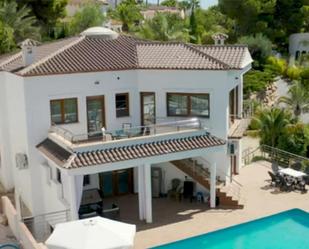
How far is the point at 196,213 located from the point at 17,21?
1713 inches

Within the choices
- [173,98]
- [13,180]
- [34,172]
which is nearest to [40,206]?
[34,172]

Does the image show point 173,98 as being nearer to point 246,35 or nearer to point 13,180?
point 13,180

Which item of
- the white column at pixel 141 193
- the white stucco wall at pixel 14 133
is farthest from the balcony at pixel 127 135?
the white stucco wall at pixel 14 133

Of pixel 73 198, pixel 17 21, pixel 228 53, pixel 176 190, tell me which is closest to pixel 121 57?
pixel 228 53

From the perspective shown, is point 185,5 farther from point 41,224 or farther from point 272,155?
point 41,224

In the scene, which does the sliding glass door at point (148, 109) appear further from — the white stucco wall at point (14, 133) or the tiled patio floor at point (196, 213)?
the white stucco wall at point (14, 133)

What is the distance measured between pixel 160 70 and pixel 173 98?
2.06 m

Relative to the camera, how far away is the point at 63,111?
29.2 meters

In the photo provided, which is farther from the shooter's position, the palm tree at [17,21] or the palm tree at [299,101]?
the palm tree at [17,21]

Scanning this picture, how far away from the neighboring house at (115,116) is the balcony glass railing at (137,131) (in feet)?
0.22

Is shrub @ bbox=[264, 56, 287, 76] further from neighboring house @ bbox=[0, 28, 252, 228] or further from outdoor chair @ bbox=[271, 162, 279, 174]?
neighboring house @ bbox=[0, 28, 252, 228]

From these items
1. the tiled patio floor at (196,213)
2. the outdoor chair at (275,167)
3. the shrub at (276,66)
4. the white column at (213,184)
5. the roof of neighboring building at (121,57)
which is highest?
the roof of neighboring building at (121,57)

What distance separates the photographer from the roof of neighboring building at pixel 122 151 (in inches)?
973

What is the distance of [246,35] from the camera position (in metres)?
85.9
